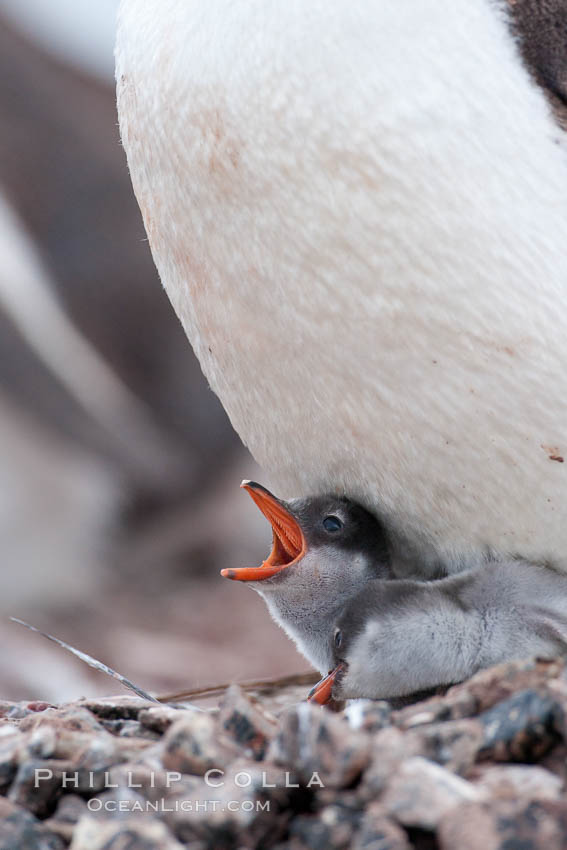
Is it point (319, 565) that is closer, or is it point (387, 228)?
point (387, 228)

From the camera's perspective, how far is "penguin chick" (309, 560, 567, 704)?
4.88ft

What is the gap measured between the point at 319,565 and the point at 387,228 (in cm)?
56

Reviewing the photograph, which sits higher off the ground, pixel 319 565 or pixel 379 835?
pixel 379 835

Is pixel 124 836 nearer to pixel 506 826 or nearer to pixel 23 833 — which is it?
pixel 23 833

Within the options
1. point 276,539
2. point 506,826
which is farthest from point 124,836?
point 276,539

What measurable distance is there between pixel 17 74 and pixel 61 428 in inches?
63.4

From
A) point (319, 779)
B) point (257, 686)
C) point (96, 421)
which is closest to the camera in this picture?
point (319, 779)

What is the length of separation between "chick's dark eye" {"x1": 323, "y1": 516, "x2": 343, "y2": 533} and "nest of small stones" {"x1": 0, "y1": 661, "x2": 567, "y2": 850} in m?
0.57

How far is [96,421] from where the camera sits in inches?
189

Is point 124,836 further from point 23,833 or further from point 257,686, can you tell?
point 257,686

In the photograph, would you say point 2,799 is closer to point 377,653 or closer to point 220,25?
point 377,653

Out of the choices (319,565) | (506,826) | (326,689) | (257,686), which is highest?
(506,826)

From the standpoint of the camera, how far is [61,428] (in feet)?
15.4

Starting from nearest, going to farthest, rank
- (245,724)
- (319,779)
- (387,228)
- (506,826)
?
(506,826) → (319,779) → (245,724) → (387,228)
